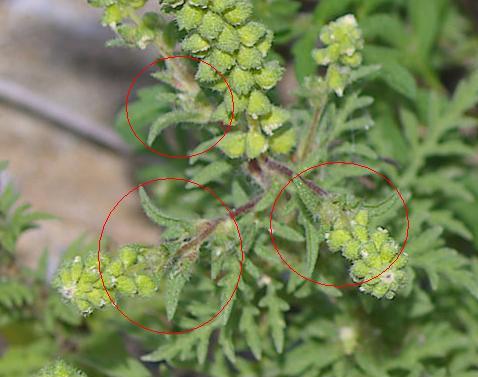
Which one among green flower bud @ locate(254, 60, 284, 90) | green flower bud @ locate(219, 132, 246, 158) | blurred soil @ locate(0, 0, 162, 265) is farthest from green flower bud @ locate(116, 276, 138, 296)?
blurred soil @ locate(0, 0, 162, 265)

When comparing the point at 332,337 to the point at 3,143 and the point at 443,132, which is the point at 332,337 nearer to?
the point at 443,132

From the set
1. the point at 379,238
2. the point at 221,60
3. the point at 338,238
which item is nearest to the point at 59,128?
the point at 221,60

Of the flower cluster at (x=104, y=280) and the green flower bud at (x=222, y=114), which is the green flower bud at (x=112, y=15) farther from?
the flower cluster at (x=104, y=280)

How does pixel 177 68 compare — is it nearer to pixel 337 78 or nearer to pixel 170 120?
pixel 170 120

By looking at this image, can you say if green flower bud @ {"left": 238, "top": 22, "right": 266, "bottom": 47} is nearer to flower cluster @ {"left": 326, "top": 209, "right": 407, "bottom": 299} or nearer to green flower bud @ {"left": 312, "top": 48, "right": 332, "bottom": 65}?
green flower bud @ {"left": 312, "top": 48, "right": 332, "bottom": 65}

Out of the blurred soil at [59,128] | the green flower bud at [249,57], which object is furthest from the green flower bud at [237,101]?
the blurred soil at [59,128]

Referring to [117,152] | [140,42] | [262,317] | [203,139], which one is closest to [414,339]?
[262,317]

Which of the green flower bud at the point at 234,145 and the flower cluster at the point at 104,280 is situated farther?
the green flower bud at the point at 234,145
